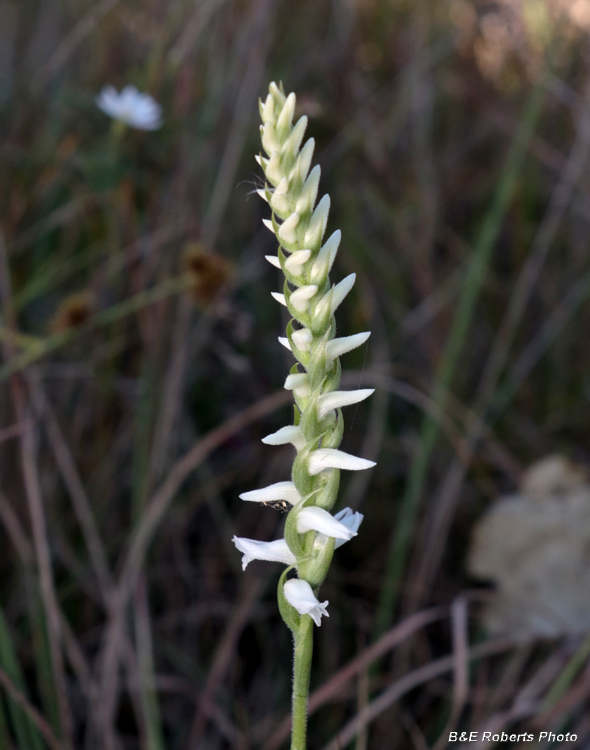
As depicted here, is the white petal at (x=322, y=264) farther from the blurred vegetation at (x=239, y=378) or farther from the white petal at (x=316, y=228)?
the blurred vegetation at (x=239, y=378)

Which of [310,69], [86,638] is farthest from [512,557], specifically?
[310,69]

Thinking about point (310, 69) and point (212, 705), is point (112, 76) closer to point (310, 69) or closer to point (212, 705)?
point (310, 69)

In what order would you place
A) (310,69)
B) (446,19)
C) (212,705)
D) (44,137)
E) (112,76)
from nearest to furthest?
(212,705)
(44,137)
(112,76)
(310,69)
(446,19)

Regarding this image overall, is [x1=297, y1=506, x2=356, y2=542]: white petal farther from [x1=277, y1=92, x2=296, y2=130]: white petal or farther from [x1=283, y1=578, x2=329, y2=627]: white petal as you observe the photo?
[x1=277, y1=92, x2=296, y2=130]: white petal

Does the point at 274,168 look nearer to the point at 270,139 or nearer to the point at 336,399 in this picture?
the point at 270,139

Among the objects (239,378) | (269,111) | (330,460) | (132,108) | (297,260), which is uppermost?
(132,108)

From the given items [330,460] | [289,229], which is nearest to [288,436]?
[330,460]

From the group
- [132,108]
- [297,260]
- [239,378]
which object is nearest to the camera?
[297,260]
